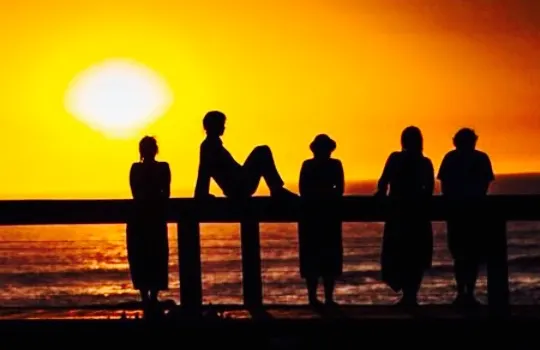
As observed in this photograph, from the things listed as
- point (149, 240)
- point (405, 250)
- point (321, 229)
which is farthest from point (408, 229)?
point (149, 240)

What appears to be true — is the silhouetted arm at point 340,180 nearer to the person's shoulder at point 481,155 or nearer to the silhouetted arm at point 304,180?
the silhouetted arm at point 304,180

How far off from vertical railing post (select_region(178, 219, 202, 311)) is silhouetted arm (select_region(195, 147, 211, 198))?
31.5 inches

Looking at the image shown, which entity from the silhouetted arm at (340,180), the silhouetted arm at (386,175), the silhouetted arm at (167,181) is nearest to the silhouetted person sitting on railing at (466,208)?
the silhouetted arm at (386,175)

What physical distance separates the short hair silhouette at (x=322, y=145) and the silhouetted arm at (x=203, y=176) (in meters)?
1.22

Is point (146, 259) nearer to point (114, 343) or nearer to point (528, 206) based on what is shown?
point (114, 343)

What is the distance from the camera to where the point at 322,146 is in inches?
410

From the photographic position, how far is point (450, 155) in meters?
10.6

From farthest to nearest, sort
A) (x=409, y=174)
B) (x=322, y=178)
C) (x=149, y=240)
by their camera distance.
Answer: (x=322, y=178)
(x=409, y=174)
(x=149, y=240)

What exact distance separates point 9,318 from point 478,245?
12.5 ft

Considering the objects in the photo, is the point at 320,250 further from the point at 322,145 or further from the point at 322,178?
the point at 322,145

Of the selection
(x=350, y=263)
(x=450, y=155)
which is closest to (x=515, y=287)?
(x=350, y=263)

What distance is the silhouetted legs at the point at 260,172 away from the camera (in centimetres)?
942

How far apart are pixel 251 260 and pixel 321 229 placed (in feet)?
3.86

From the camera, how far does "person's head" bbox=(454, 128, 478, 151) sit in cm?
1061
